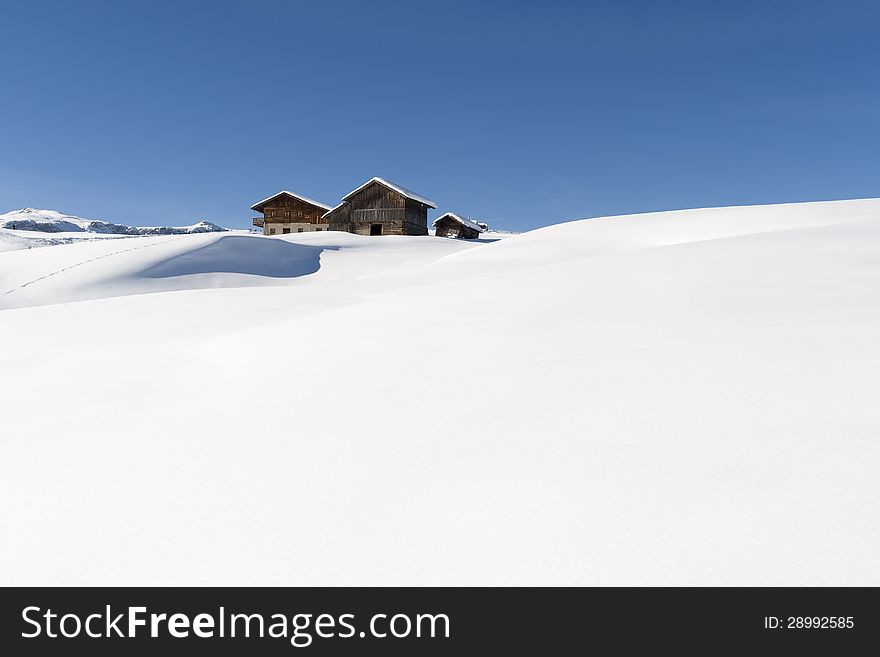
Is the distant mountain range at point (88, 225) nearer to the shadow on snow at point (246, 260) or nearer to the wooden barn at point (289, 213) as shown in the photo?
the wooden barn at point (289, 213)

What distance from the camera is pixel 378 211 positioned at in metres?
30.7

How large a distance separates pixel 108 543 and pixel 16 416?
79.0 inches

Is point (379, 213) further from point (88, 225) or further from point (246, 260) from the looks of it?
point (88, 225)

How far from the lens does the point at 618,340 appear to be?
354 cm

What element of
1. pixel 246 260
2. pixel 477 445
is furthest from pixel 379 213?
pixel 477 445

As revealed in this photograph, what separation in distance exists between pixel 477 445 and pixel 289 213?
35411 mm

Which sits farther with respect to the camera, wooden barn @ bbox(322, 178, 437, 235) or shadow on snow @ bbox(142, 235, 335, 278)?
wooden barn @ bbox(322, 178, 437, 235)

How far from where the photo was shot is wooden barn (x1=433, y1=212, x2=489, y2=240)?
38938 millimetres

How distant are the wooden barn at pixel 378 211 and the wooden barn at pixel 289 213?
2.80 metres

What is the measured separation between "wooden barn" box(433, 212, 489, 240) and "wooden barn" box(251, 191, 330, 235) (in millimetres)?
9961

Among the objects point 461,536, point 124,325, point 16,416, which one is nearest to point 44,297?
point 124,325

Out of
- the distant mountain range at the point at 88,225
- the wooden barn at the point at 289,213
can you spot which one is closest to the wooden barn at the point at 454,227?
the wooden barn at the point at 289,213

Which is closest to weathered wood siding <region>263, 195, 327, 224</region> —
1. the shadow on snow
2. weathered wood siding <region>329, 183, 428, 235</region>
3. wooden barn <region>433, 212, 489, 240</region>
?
weathered wood siding <region>329, 183, 428, 235</region>

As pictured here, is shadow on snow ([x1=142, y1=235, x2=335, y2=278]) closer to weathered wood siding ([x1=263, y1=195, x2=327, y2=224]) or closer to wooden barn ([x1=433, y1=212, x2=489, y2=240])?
weathered wood siding ([x1=263, y1=195, x2=327, y2=224])
